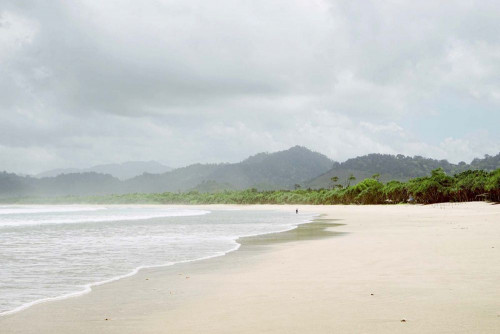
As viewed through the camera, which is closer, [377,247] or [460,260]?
[460,260]

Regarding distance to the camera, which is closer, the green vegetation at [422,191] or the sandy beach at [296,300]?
the sandy beach at [296,300]

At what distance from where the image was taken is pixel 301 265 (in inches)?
510

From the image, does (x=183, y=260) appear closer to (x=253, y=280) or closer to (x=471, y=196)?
(x=253, y=280)

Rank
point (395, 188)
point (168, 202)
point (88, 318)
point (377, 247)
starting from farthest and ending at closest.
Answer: point (168, 202) < point (395, 188) < point (377, 247) < point (88, 318)

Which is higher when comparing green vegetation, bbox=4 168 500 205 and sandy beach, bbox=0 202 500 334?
green vegetation, bbox=4 168 500 205

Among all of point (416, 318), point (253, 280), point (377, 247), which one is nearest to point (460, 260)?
point (377, 247)

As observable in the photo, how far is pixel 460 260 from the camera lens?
1230 centimetres

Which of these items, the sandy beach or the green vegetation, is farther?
the green vegetation

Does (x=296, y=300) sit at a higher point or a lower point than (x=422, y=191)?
lower

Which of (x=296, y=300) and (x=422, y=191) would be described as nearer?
(x=296, y=300)

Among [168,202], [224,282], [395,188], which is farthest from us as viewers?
[168,202]

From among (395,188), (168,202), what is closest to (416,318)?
(395,188)

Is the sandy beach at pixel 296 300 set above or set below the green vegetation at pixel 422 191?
below

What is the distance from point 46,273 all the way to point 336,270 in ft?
24.9
